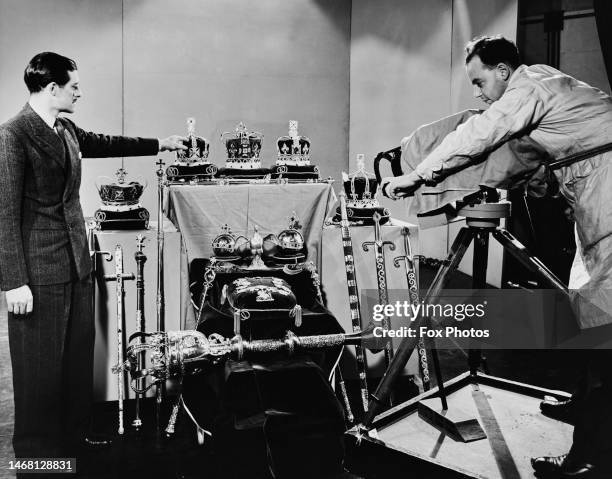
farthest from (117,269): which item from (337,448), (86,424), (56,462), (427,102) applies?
(427,102)

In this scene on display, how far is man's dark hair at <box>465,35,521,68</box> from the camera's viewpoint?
8.55ft

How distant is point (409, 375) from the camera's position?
407 cm

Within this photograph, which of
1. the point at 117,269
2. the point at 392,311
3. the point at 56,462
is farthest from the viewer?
the point at 392,311

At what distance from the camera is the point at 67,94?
2717mm

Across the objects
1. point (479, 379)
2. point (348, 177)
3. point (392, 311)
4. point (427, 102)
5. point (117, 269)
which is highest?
point (427, 102)

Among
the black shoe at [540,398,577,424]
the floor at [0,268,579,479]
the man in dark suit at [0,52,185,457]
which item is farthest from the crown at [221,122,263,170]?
the black shoe at [540,398,577,424]

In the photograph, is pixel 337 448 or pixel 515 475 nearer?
pixel 515 475

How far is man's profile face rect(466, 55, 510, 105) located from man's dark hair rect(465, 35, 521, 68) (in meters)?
0.02

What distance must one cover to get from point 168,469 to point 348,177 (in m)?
1.91

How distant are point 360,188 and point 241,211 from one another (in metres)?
0.72

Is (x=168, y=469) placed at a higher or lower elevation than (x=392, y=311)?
lower

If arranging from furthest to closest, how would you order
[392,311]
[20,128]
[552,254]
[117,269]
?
1. [552,254]
2. [392,311]
3. [117,269]
4. [20,128]

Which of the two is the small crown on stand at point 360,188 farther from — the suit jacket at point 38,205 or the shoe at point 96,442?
the shoe at point 96,442

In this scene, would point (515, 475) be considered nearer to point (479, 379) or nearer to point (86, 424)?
point (479, 379)
